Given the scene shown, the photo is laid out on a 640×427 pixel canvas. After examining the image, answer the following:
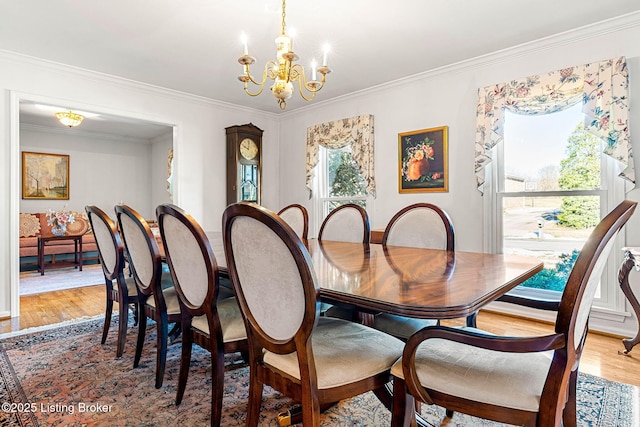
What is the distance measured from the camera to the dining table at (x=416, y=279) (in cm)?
97

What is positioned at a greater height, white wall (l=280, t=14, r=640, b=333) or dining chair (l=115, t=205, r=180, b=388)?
white wall (l=280, t=14, r=640, b=333)

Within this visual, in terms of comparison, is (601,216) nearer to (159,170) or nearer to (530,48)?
(530,48)

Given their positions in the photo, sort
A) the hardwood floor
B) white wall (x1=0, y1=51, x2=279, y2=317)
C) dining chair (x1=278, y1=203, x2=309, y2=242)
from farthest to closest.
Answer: white wall (x1=0, y1=51, x2=279, y2=317) → dining chair (x1=278, y1=203, x2=309, y2=242) → the hardwood floor

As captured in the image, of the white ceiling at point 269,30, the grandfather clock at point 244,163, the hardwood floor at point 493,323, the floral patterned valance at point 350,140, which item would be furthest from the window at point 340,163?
the hardwood floor at point 493,323

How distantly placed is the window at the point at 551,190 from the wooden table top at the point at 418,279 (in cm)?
158

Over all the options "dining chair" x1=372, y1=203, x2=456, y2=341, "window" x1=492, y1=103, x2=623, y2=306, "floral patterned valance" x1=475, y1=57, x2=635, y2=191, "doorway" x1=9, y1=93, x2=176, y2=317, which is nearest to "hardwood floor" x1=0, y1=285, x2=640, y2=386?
"window" x1=492, y1=103, x2=623, y2=306

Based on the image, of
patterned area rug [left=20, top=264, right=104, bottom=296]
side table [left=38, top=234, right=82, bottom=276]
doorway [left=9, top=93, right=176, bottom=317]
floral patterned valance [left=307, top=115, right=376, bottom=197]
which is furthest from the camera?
doorway [left=9, top=93, right=176, bottom=317]

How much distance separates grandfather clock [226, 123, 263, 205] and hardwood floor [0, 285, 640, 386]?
2012 mm

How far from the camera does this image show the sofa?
5.71 m

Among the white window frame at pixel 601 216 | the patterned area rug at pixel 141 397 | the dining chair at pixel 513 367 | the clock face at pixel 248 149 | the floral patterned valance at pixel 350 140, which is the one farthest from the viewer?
the clock face at pixel 248 149

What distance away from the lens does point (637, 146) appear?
264 cm

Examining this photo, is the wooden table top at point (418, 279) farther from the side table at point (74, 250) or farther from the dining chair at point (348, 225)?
the side table at point (74, 250)

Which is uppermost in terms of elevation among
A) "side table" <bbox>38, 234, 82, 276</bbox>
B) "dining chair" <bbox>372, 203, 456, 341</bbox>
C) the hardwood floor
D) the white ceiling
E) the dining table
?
the white ceiling

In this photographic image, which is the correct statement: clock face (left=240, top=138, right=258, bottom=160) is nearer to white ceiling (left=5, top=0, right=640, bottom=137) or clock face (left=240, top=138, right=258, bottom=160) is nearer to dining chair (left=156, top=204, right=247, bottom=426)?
white ceiling (left=5, top=0, right=640, bottom=137)
